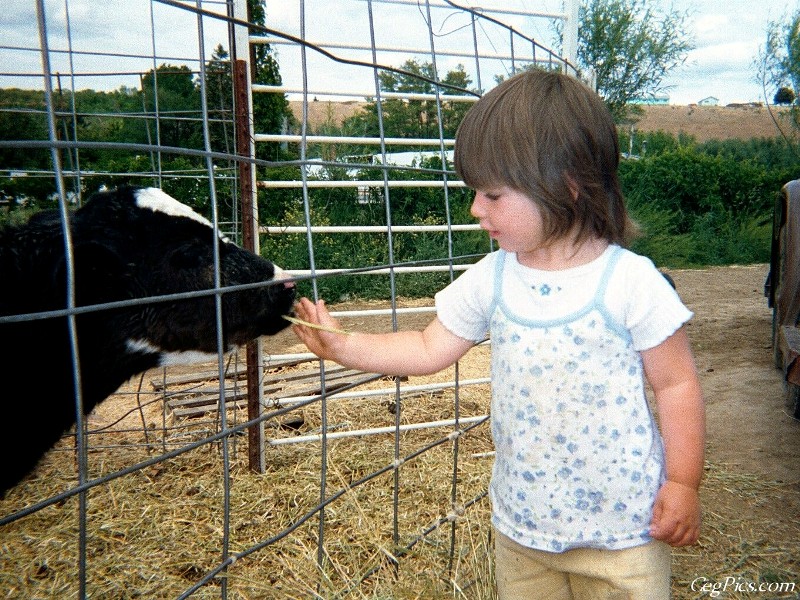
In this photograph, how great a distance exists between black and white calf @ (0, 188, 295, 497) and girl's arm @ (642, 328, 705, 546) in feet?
3.58

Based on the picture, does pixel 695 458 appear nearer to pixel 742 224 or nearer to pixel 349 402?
pixel 349 402

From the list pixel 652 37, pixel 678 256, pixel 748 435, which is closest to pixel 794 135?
pixel 652 37

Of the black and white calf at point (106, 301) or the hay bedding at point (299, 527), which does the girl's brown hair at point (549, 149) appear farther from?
the hay bedding at point (299, 527)

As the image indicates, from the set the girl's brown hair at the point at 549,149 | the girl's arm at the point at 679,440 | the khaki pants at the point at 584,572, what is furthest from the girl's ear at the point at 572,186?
the khaki pants at the point at 584,572

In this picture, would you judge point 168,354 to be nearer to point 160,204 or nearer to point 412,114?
point 160,204

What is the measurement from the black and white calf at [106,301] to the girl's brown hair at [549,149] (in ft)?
2.53

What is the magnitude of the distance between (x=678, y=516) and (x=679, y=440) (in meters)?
0.17

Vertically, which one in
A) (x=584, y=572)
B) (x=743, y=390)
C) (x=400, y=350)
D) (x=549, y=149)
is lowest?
(x=743, y=390)

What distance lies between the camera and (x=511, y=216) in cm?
162

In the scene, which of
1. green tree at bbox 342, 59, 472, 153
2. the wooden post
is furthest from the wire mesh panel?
green tree at bbox 342, 59, 472, 153

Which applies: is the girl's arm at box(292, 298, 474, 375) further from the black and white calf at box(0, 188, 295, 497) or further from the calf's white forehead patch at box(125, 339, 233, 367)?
the calf's white forehead patch at box(125, 339, 233, 367)

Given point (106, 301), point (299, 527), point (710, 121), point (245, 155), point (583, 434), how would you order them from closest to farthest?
point (583, 434) → point (106, 301) → point (299, 527) → point (245, 155) → point (710, 121)

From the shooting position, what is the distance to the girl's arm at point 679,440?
1564 millimetres

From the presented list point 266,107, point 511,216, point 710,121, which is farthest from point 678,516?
point 710,121
